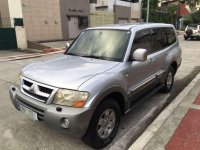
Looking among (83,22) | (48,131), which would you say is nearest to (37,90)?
(48,131)

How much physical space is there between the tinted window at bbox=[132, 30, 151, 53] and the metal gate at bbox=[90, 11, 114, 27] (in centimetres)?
1996

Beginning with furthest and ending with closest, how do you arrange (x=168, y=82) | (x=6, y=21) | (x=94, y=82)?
1. (x=6, y=21)
2. (x=168, y=82)
3. (x=94, y=82)

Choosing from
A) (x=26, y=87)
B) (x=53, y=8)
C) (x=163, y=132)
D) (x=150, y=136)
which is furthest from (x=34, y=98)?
(x=53, y=8)

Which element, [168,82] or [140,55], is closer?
[140,55]

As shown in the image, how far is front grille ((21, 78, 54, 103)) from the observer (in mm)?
3032

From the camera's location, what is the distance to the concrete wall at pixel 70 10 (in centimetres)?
2050

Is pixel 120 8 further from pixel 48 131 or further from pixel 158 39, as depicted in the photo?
pixel 48 131

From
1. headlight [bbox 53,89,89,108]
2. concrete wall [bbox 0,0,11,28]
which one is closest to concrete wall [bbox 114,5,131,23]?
concrete wall [bbox 0,0,11,28]

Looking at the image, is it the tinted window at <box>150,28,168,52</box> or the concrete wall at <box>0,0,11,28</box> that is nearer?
the tinted window at <box>150,28,168,52</box>

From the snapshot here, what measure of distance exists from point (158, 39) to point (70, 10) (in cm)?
1754

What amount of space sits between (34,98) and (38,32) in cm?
1627

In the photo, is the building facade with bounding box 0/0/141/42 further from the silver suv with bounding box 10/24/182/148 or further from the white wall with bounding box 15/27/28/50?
the silver suv with bounding box 10/24/182/148

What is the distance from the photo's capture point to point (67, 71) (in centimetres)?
331

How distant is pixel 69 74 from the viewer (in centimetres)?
319
